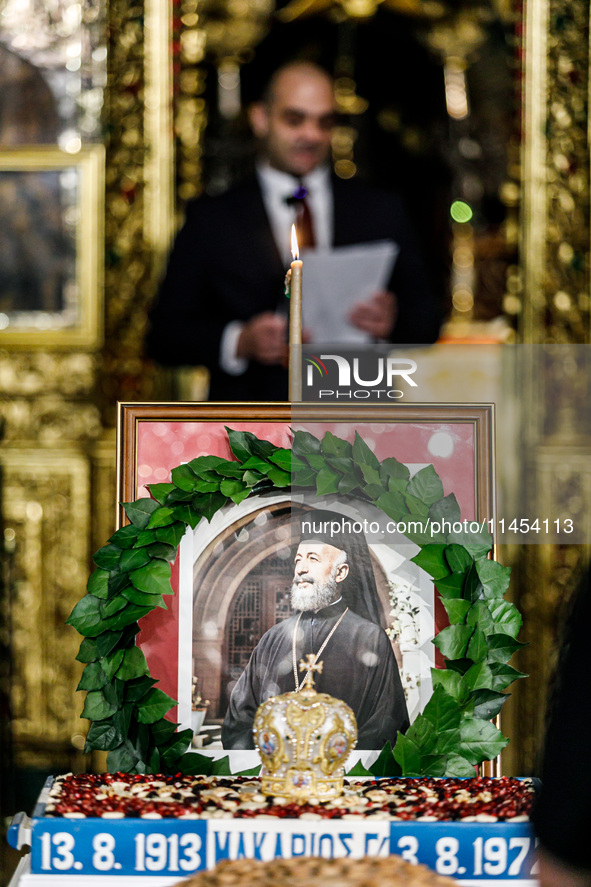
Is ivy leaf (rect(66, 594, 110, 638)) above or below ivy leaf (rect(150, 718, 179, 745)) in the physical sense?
above

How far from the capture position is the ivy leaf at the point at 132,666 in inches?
38.8

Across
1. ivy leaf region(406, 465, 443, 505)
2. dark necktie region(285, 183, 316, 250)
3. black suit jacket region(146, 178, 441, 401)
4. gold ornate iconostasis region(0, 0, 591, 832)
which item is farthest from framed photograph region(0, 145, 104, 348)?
ivy leaf region(406, 465, 443, 505)

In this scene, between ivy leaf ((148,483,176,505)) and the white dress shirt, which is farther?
the white dress shirt

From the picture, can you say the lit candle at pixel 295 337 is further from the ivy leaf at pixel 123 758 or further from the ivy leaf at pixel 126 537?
the ivy leaf at pixel 123 758

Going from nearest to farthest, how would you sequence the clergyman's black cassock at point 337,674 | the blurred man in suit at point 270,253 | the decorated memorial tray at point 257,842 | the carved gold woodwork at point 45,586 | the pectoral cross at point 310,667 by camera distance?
Result: 1. the decorated memorial tray at point 257,842
2. the pectoral cross at point 310,667
3. the clergyman's black cassock at point 337,674
4. the blurred man in suit at point 270,253
5. the carved gold woodwork at point 45,586

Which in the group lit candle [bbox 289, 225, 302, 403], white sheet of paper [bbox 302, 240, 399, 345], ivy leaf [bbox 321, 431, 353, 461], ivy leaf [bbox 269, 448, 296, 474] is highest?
white sheet of paper [bbox 302, 240, 399, 345]

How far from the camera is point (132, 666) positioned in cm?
99

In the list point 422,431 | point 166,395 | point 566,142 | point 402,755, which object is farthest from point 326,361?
point 566,142

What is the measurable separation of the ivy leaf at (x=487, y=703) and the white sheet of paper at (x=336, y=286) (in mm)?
1143

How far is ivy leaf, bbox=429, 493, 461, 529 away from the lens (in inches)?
40.1

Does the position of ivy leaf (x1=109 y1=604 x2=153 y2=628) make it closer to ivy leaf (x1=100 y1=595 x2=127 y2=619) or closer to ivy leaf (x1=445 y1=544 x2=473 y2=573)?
ivy leaf (x1=100 y1=595 x2=127 y2=619)

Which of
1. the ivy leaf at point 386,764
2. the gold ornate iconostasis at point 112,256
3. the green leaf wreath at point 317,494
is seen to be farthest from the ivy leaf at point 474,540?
the gold ornate iconostasis at point 112,256

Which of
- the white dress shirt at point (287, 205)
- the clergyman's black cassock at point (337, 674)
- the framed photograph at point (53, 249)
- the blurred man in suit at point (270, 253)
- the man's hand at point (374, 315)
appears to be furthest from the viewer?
the framed photograph at point (53, 249)

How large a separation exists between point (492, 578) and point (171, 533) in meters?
0.32
